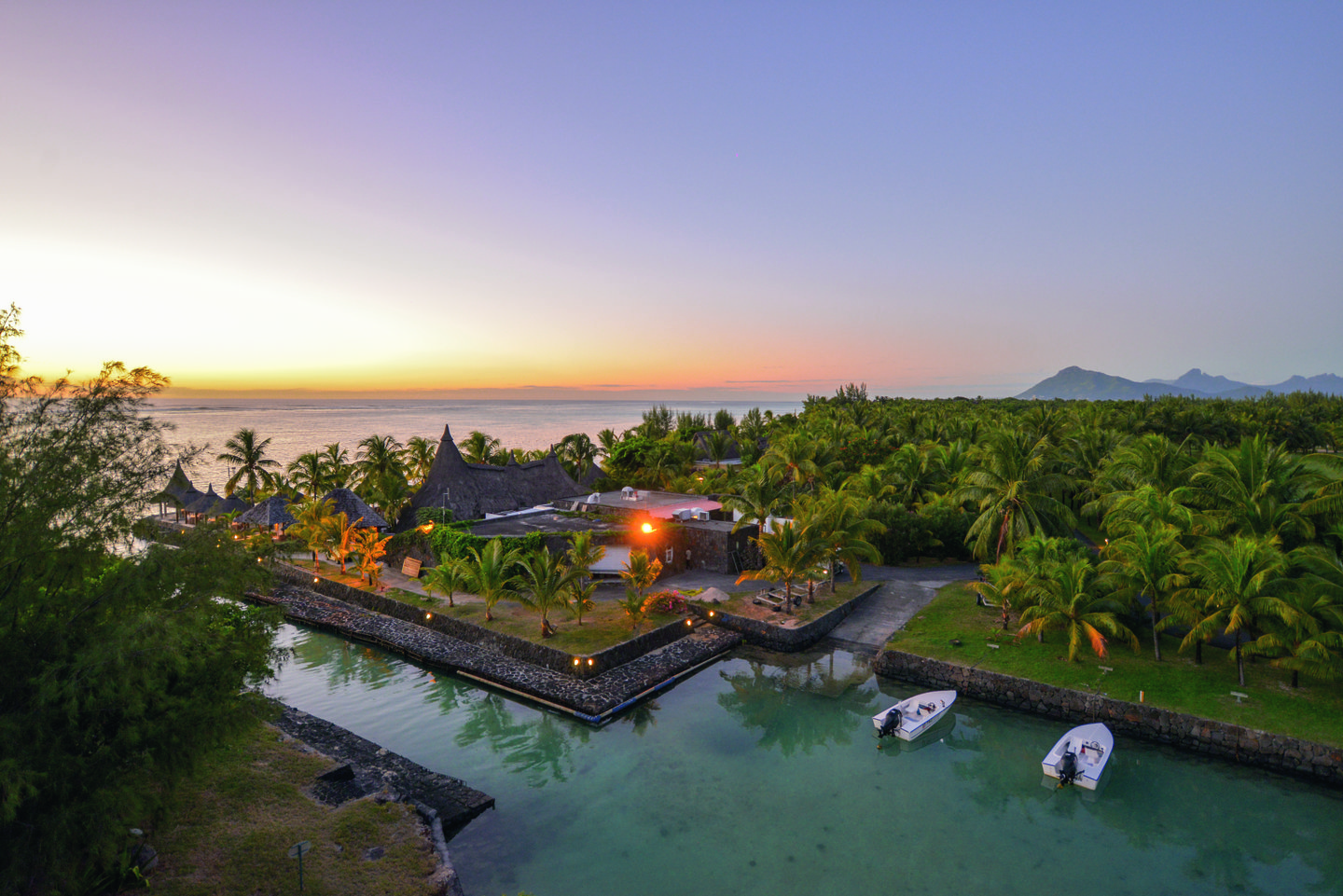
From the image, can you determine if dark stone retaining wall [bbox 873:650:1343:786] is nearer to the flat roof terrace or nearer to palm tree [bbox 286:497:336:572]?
the flat roof terrace

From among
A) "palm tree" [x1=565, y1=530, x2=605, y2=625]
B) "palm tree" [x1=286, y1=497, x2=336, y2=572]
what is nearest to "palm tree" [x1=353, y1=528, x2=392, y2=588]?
"palm tree" [x1=286, y1=497, x2=336, y2=572]

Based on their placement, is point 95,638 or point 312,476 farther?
point 312,476

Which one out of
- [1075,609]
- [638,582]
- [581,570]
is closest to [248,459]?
[581,570]

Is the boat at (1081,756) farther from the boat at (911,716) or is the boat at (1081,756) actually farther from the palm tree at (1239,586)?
the palm tree at (1239,586)

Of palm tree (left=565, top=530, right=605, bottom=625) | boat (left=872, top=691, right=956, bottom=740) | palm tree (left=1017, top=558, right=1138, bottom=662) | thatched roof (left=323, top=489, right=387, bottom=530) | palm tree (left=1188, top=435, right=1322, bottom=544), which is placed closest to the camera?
boat (left=872, top=691, right=956, bottom=740)

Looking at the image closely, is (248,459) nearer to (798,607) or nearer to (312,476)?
(312,476)

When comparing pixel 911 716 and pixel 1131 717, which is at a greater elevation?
pixel 1131 717
